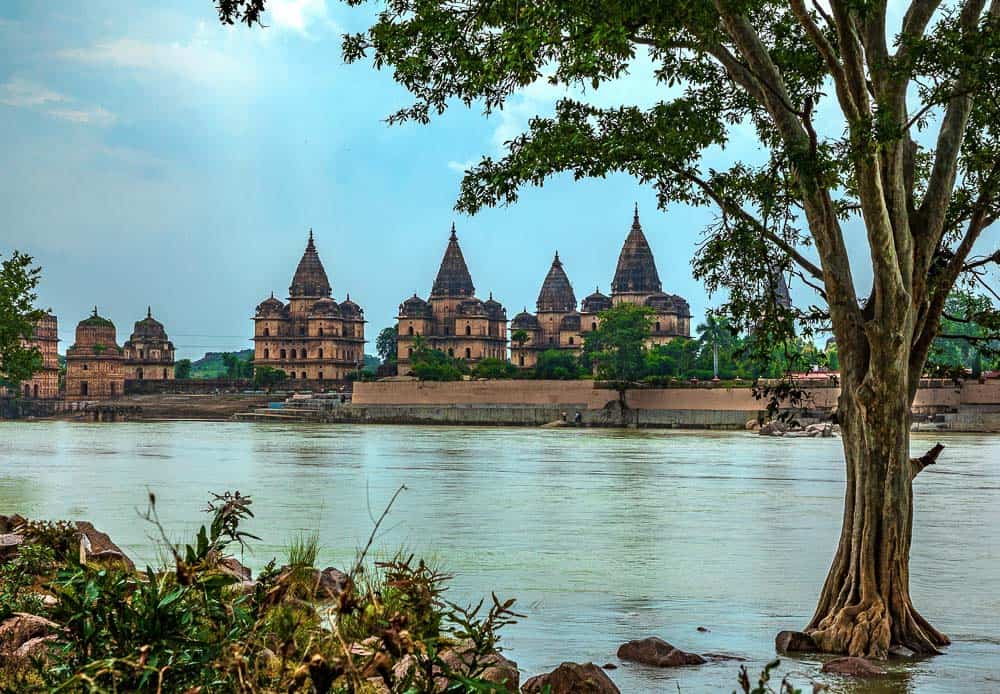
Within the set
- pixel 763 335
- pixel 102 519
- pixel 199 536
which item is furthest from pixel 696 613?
pixel 102 519

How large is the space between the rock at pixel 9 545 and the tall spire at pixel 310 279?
97.0 metres

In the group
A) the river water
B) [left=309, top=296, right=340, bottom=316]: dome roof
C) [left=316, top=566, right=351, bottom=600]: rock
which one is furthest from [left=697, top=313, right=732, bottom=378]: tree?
[left=316, top=566, right=351, bottom=600]: rock

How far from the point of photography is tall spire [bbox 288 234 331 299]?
10388 centimetres

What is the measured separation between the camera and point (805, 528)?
14227 mm

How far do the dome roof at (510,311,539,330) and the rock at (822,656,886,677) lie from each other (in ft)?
324

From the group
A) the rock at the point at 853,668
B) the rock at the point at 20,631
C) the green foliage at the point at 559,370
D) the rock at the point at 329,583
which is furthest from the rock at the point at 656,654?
the green foliage at the point at 559,370

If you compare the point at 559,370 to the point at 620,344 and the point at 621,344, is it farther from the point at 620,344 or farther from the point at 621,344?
the point at 620,344

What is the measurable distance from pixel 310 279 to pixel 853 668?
10000 cm

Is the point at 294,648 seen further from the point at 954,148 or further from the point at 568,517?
the point at 568,517

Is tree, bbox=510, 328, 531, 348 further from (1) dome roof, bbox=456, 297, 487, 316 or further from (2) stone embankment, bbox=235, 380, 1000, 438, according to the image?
(2) stone embankment, bbox=235, 380, 1000, 438

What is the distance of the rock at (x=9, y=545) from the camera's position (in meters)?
6.81

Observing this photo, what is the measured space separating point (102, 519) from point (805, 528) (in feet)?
24.9

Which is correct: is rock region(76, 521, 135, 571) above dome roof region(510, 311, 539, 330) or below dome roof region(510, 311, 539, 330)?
below

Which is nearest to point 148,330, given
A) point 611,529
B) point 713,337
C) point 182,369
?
point 182,369
